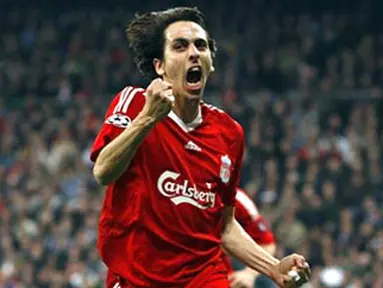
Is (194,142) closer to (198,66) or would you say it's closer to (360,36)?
(198,66)

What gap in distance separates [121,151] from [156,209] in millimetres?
434

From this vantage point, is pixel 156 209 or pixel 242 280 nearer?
pixel 156 209

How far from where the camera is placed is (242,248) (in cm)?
571

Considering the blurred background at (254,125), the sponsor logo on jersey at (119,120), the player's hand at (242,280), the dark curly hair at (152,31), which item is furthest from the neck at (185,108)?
the blurred background at (254,125)

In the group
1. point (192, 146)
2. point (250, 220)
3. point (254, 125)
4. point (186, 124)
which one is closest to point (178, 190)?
point (192, 146)

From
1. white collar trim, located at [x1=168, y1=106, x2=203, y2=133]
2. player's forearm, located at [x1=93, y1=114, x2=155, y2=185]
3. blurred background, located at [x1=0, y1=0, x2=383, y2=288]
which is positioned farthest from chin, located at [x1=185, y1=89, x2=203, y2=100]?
blurred background, located at [x1=0, y1=0, x2=383, y2=288]

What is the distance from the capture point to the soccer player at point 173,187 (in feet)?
17.4

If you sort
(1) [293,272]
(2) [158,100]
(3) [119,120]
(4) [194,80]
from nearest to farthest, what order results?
(2) [158,100]
(3) [119,120]
(1) [293,272]
(4) [194,80]

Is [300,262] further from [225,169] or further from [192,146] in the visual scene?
[192,146]

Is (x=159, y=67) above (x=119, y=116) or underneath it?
above

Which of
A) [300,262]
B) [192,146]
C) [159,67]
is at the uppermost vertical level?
[159,67]

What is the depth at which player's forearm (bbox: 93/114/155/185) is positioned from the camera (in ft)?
16.2

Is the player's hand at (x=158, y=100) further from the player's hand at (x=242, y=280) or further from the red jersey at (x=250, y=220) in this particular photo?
the red jersey at (x=250, y=220)

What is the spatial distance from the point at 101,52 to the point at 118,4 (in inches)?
158
